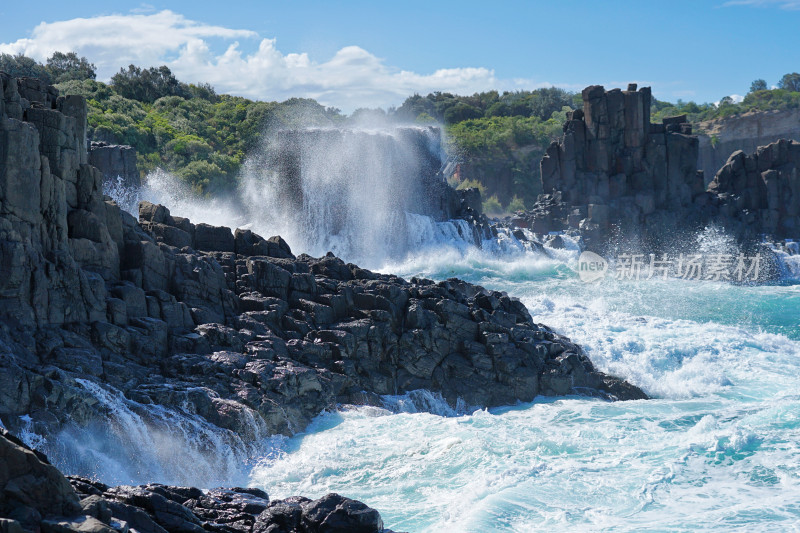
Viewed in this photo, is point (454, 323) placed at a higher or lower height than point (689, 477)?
higher

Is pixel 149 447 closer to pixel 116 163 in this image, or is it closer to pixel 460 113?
pixel 116 163

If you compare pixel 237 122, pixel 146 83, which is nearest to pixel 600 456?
pixel 237 122

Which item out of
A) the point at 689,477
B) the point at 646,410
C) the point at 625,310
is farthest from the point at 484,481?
the point at 625,310

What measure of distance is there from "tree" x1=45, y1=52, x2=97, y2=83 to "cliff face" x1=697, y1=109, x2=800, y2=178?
56555mm

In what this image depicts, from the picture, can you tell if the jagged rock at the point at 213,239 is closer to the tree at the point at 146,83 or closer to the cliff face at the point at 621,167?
the cliff face at the point at 621,167

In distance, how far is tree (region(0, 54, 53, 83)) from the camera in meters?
64.1

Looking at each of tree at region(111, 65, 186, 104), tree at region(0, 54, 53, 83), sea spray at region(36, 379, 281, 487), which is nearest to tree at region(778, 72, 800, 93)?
tree at region(111, 65, 186, 104)

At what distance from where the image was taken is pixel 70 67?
7688 cm

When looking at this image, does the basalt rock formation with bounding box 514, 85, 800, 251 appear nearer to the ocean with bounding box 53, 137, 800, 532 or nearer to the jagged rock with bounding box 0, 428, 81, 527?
the ocean with bounding box 53, 137, 800, 532

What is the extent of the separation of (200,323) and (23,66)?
52638 millimetres

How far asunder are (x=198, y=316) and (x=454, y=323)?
6702mm

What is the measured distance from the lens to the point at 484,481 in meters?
17.3

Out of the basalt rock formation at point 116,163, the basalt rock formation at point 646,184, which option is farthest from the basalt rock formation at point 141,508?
the basalt rock formation at point 646,184

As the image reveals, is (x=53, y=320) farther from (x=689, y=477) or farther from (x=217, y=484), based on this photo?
(x=689, y=477)
